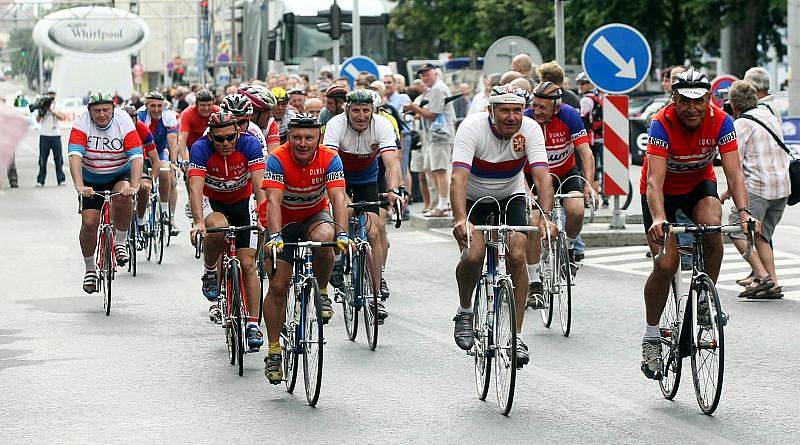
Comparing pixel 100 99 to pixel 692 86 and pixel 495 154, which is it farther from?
pixel 692 86

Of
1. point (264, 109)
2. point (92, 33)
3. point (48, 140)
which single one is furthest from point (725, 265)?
point (92, 33)

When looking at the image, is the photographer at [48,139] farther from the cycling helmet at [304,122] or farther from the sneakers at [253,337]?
the cycling helmet at [304,122]

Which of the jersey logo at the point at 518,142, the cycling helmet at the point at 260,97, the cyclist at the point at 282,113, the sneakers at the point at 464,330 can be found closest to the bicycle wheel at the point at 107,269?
the cycling helmet at the point at 260,97

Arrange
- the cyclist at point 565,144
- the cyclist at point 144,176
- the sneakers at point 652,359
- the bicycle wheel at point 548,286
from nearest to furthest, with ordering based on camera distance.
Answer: the sneakers at point 652,359 → the bicycle wheel at point 548,286 → the cyclist at point 565,144 → the cyclist at point 144,176

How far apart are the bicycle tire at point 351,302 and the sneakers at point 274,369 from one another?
1.96m

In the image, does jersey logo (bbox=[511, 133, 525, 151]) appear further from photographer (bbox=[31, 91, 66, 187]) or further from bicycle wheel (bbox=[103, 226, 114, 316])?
photographer (bbox=[31, 91, 66, 187])

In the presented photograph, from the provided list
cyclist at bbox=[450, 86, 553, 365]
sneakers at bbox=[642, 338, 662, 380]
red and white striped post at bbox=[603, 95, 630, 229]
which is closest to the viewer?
sneakers at bbox=[642, 338, 662, 380]

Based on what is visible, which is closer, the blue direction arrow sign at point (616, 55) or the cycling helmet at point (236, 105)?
the cycling helmet at point (236, 105)

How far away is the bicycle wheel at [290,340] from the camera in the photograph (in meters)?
8.09

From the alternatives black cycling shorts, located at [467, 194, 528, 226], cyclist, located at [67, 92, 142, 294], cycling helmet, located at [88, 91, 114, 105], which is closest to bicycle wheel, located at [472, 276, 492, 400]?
black cycling shorts, located at [467, 194, 528, 226]

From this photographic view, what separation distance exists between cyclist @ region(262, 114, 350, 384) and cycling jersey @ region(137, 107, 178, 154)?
9189 millimetres

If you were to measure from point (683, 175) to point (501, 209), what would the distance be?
1.28 meters

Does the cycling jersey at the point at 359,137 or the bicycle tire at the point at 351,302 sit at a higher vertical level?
the cycling jersey at the point at 359,137

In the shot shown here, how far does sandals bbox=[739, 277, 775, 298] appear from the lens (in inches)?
484
